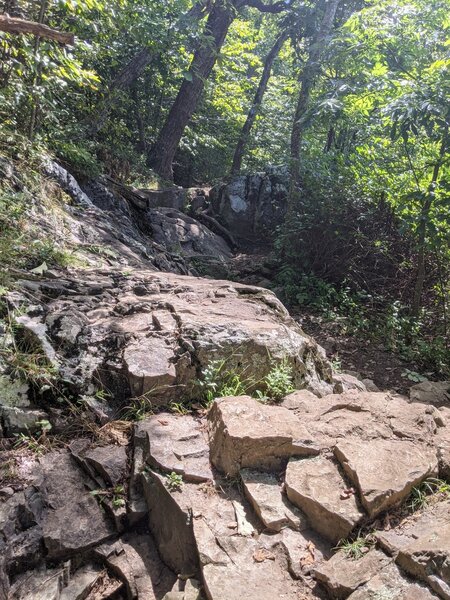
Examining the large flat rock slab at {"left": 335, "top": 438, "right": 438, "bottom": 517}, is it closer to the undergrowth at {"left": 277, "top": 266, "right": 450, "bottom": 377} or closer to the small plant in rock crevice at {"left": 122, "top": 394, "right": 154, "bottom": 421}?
the small plant in rock crevice at {"left": 122, "top": 394, "right": 154, "bottom": 421}

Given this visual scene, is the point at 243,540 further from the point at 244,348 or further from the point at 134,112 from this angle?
the point at 134,112

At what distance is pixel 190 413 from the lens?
3.06 meters

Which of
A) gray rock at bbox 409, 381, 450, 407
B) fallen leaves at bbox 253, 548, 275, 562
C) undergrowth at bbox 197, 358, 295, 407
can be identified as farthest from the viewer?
gray rock at bbox 409, 381, 450, 407

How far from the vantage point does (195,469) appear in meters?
2.51

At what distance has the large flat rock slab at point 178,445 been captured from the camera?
98.5 inches

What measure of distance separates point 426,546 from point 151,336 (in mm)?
2177

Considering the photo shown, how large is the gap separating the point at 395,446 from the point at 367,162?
6.02 meters

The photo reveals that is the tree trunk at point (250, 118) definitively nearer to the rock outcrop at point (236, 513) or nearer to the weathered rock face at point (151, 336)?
the weathered rock face at point (151, 336)

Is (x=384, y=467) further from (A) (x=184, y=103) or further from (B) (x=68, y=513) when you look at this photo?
(A) (x=184, y=103)

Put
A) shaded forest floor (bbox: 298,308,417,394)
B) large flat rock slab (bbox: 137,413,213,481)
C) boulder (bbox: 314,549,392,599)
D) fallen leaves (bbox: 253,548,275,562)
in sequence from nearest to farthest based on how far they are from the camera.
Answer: boulder (bbox: 314,549,392,599) < fallen leaves (bbox: 253,548,275,562) < large flat rock slab (bbox: 137,413,213,481) < shaded forest floor (bbox: 298,308,417,394)

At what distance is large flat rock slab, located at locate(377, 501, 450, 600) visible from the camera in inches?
66.4

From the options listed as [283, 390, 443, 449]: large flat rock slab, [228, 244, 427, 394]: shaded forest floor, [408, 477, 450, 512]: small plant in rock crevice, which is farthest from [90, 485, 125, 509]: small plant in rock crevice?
[228, 244, 427, 394]: shaded forest floor

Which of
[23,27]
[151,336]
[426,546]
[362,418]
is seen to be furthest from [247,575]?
[23,27]

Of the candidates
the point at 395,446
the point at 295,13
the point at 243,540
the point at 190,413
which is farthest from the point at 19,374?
the point at 295,13
